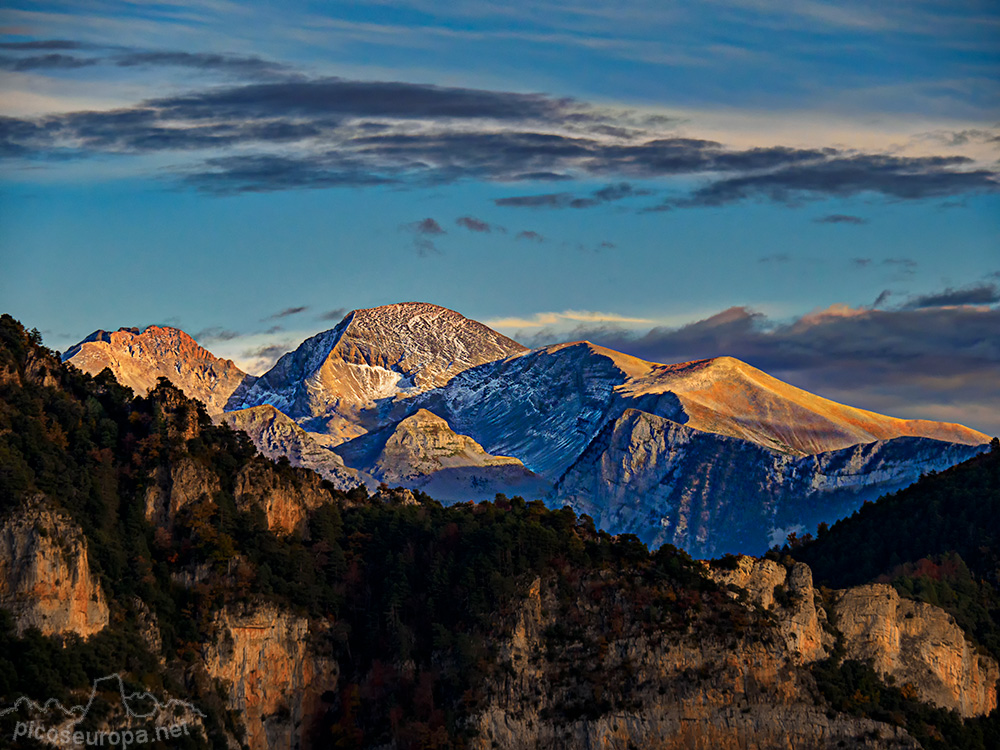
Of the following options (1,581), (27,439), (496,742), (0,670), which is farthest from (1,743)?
(496,742)

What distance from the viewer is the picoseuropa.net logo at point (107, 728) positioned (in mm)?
165750

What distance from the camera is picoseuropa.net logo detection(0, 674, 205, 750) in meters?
166

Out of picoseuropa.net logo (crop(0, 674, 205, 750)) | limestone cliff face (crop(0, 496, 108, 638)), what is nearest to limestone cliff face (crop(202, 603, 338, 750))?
picoseuropa.net logo (crop(0, 674, 205, 750))

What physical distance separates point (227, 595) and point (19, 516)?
1082 inches

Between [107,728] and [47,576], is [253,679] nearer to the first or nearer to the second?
[107,728]

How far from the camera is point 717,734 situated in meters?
199

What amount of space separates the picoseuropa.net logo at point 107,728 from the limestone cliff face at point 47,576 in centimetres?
748

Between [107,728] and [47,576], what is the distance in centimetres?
1640

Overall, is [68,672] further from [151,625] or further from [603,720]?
[603,720]

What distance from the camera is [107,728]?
17125cm

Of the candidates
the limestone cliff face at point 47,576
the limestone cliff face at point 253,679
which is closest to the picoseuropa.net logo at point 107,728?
the limestone cliff face at point 47,576

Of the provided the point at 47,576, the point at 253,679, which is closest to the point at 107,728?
the point at 47,576

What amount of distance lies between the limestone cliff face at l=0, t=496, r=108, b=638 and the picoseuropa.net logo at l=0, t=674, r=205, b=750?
7.48 metres

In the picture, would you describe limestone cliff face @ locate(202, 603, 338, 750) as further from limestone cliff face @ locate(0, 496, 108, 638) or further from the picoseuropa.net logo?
limestone cliff face @ locate(0, 496, 108, 638)
